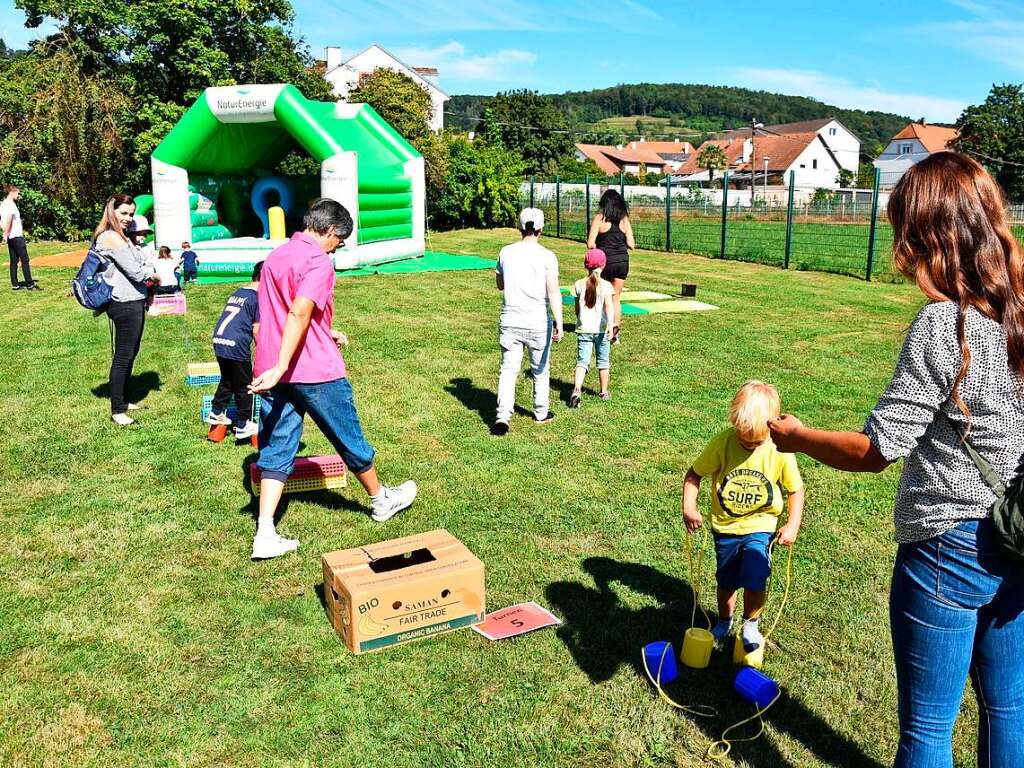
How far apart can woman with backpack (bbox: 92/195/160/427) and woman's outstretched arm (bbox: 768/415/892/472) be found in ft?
20.8

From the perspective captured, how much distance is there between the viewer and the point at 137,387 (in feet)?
29.0

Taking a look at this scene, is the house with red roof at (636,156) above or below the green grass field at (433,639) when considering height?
above

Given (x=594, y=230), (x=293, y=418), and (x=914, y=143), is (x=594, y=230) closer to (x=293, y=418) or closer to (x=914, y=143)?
(x=293, y=418)

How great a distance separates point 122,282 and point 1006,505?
6.99 metres

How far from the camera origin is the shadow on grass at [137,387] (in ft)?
27.9

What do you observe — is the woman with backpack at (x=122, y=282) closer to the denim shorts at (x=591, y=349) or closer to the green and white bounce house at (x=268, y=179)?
the denim shorts at (x=591, y=349)

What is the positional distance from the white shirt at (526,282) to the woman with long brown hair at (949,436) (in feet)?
15.8

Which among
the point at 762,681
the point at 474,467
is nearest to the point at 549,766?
the point at 762,681

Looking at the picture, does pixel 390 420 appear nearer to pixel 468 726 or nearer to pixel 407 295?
pixel 468 726

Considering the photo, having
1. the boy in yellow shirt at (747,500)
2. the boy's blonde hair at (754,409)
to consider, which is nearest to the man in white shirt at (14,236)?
the boy in yellow shirt at (747,500)

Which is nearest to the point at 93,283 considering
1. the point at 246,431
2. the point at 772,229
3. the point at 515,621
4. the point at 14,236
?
the point at 246,431

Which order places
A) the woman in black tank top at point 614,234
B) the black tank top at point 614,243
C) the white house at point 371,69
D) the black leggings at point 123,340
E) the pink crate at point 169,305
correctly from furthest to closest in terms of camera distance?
the white house at point 371,69, the pink crate at point 169,305, the black tank top at point 614,243, the woman in black tank top at point 614,234, the black leggings at point 123,340

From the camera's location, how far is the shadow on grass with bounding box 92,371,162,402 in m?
8.49

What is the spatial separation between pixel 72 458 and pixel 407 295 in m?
8.41
